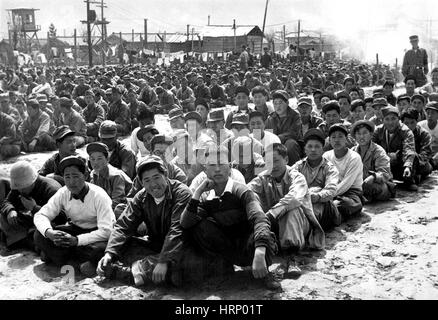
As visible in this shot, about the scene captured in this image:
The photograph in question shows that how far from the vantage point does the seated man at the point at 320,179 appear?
5.18m

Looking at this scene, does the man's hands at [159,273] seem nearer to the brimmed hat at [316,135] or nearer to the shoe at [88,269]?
the shoe at [88,269]

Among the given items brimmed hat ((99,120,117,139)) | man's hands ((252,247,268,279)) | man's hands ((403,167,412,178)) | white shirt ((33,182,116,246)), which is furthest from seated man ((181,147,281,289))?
man's hands ((403,167,412,178))

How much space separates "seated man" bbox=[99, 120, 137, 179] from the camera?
6254mm

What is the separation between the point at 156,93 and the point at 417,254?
41.4ft

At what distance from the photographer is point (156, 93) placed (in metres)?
16.2

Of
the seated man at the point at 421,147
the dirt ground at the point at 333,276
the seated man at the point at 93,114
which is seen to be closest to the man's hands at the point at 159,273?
the dirt ground at the point at 333,276

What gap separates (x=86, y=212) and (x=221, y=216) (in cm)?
143

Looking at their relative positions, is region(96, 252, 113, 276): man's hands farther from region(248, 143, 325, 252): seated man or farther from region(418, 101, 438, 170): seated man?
region(418, 101, 438, 170): seated man

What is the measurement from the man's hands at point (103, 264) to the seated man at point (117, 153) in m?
2.12

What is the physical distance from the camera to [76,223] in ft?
15.6

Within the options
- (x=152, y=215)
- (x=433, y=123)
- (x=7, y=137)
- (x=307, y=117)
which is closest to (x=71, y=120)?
(x=7, y=137)

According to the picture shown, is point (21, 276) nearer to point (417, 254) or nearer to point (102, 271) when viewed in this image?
point (102, 271)

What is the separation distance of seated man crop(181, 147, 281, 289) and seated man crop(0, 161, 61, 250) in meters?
1.89
